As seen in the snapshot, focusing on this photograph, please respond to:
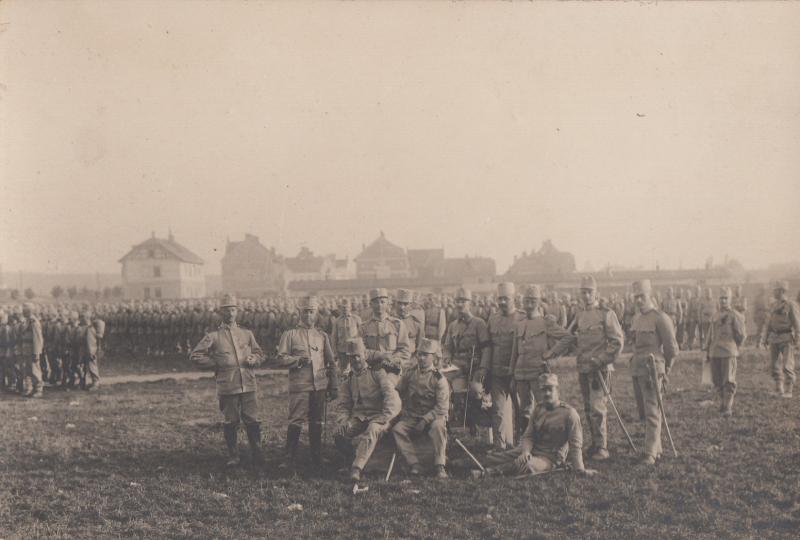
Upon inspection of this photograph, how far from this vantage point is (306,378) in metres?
8.59

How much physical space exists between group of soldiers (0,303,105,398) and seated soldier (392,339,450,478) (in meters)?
12.1

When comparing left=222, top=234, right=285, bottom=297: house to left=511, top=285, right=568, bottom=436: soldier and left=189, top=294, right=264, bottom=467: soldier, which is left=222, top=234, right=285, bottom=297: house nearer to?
left=189, top=294, right=264, bottom=467: soldier

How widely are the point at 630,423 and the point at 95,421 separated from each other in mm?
10343

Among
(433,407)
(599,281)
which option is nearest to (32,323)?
(433,407)

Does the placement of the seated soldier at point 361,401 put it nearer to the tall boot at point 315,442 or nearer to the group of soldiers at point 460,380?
the group of soldiers at point 460,380

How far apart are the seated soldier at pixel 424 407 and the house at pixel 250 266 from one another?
5584 cm

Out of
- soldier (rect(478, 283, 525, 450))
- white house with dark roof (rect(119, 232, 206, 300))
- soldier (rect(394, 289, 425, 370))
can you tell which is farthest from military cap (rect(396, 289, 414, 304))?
white house with dark roof (rect(119, 232, 206, 300))

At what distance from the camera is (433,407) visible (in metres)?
8.14

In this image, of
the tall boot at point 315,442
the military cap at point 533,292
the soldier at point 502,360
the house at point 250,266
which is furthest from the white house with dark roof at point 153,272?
the military cap at point 533,292

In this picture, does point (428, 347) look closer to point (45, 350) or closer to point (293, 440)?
point (293, 440)

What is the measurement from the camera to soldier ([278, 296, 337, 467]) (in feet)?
28.0

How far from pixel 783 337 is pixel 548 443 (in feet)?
24.9

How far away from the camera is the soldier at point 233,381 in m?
8.44

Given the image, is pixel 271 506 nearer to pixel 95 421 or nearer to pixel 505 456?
pixel 505 456
